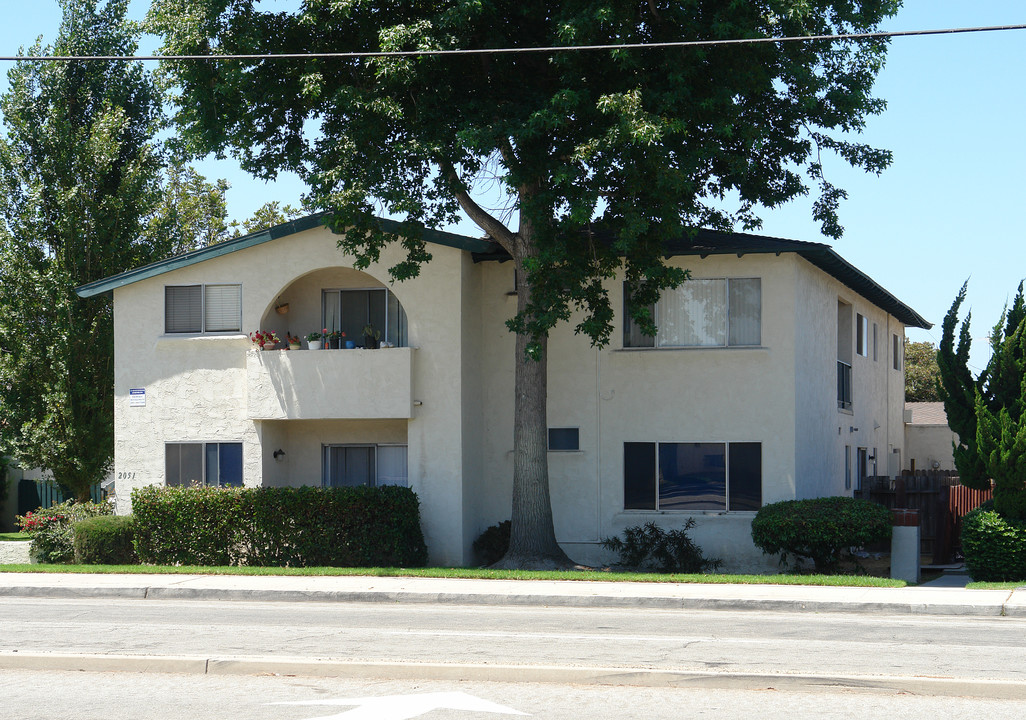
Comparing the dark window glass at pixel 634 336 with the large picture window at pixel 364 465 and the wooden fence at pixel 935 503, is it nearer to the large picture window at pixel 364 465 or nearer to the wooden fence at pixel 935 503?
the large picture window at pixel 364 465

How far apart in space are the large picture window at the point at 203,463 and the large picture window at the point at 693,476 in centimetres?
762

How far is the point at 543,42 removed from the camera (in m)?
19.9

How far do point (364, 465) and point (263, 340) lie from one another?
332cm

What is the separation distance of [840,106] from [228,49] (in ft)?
34.6

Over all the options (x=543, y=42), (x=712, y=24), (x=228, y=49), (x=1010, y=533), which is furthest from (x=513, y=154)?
(x=1010, y=533)

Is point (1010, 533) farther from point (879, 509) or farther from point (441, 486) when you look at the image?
point (441, 486)

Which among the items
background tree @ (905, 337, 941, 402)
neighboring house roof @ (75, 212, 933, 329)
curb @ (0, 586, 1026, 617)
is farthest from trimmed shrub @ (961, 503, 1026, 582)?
background tree @ (905, 337, 941, 402)

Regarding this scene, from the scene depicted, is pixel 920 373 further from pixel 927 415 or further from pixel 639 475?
pixel 639 475

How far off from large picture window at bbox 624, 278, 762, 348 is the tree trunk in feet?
8.31

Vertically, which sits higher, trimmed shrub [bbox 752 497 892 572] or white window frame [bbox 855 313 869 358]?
white window frame [bbox 855 313 869 358]

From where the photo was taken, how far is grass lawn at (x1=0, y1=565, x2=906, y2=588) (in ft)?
58.1

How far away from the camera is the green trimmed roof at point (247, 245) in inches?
854

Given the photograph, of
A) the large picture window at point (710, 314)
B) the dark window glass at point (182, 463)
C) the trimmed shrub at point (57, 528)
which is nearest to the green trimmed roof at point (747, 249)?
the large picture window at point (710, 314)

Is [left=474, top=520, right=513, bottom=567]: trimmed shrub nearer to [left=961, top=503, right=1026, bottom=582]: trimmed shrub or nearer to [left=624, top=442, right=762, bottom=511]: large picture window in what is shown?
[left=624, top=442, right=762, bottom=511]: large picture window
